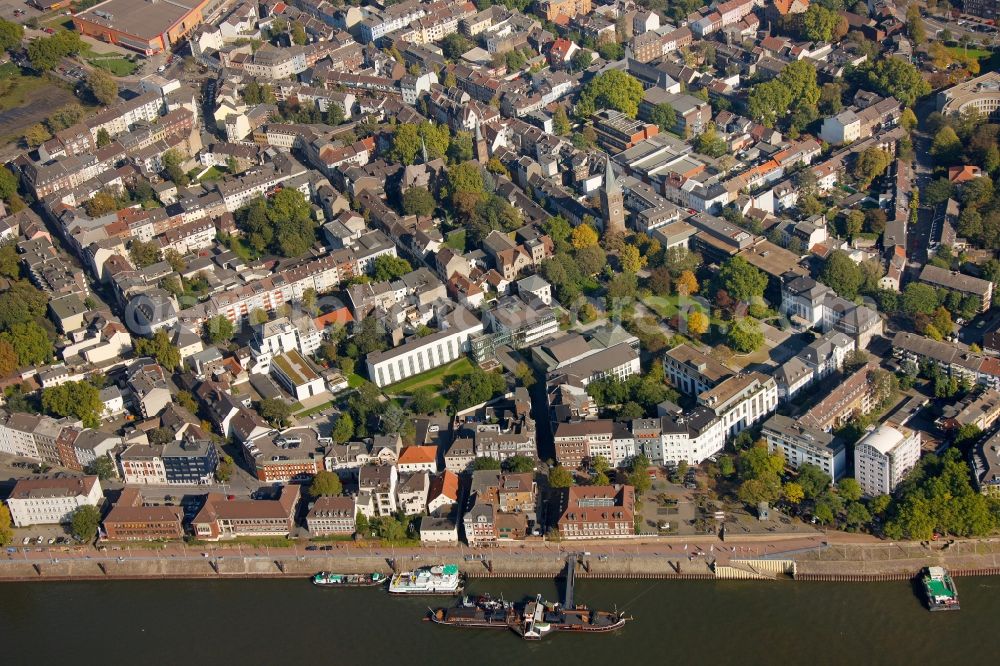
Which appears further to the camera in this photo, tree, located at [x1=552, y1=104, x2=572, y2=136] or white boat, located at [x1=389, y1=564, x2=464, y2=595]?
tree, located at [x1=552, y1=104, x2=572, y2=136]

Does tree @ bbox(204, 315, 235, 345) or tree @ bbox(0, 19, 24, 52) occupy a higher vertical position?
tree @ bbox(0, 19, 24, 52)

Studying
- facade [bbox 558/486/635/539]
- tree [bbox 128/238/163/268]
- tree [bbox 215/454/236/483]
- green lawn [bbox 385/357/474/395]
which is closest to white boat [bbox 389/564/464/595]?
facade [bbox 558/486/635/539]

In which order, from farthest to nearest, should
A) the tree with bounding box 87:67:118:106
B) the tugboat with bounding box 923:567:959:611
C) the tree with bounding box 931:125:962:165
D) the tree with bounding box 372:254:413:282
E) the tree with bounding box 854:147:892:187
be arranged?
the tree with bounding box 87:67:118:106
the tree with bounding box 931:125:962:165
the tree with bounding box 854:147:892:187
the tree with bounding box 372:254:413:282
the tugboat with bounding box 923:567:959:611

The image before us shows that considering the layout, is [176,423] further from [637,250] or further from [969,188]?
[969,188]

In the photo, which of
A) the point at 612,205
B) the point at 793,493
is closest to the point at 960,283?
the point at 793,493

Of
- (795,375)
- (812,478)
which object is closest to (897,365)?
(795,375)

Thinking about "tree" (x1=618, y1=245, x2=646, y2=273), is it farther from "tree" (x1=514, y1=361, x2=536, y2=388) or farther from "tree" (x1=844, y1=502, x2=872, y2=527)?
"tree" (x1=844, y1=502, x2=872, y2=527)

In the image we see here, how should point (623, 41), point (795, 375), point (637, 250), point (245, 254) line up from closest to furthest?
1. point (795, 375)
2. point (637, 250)
3. point (245, 254)
4. point (623, 41)
